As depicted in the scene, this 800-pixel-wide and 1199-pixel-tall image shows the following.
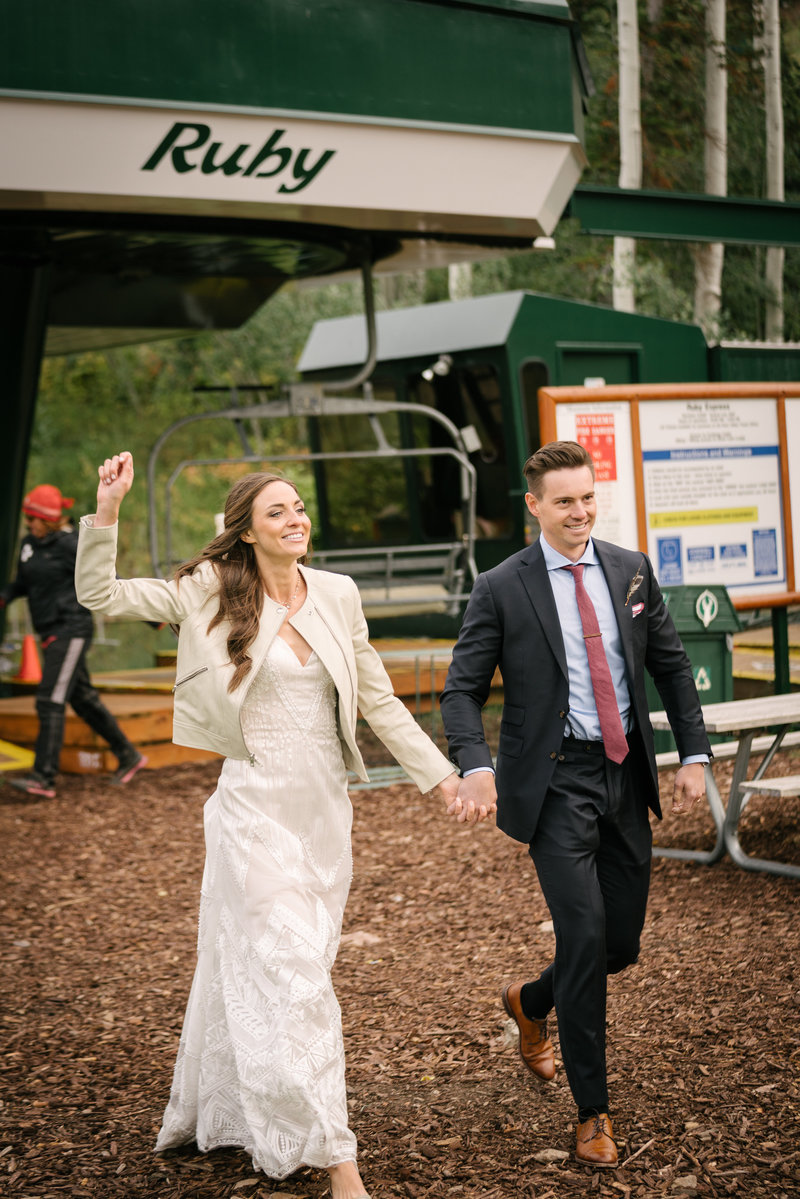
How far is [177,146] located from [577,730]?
5420 millimetres

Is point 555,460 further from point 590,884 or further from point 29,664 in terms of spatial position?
point 29,664

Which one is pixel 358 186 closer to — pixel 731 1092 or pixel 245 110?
pixel 245 110

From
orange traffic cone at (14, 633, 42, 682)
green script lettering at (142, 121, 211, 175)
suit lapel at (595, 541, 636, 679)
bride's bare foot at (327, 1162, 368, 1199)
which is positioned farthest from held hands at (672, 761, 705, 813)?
orange traffic cone at (14, 633, 42, 682)

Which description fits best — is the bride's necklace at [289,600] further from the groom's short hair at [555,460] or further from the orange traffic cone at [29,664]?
the orange traffic cone at [29,664]

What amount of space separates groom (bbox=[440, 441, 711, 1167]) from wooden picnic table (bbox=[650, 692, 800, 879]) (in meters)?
1.94

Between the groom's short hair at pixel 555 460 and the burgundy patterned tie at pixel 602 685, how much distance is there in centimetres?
32

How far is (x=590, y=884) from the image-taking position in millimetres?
3605

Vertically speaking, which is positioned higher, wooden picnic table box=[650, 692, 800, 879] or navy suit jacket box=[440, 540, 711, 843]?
navy suit jacket box=[440, 540, 711, 843]

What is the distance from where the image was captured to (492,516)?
38.8 ft

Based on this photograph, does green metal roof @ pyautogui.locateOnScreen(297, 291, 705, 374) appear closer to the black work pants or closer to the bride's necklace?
the black work pants

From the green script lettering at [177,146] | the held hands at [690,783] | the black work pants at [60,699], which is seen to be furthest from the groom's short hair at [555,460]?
the black work pants at [60,699]

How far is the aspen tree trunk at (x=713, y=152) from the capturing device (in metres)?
15.4

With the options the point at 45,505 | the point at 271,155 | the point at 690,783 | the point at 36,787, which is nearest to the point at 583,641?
the point at 690,783

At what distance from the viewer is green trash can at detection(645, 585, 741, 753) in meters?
7.34
